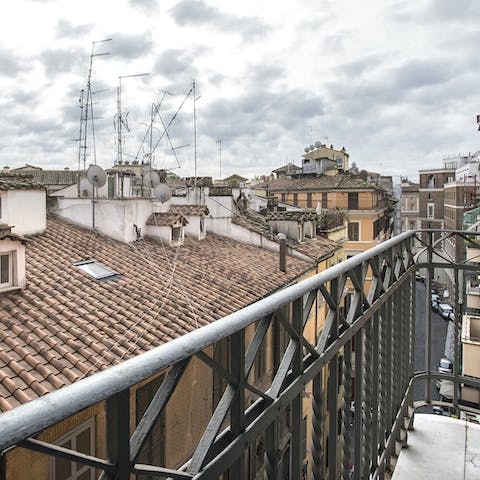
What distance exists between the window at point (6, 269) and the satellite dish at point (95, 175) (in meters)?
4.46

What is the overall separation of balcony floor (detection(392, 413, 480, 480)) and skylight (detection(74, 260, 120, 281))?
5042 mm

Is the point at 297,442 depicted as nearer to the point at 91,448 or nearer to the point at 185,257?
the point at 91,448

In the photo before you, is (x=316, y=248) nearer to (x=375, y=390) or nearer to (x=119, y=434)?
(x=375, y=390)

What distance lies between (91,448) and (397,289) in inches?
104

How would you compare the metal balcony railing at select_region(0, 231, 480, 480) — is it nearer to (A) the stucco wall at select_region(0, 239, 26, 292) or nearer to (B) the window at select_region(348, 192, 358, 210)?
(A) the stucco wall at select_region(0, 239, 26, 292)

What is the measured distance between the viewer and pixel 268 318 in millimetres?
1310

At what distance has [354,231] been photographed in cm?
2530

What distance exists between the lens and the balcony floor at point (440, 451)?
2.96m

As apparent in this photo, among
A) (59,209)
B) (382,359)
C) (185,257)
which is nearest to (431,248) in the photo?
(382,359)

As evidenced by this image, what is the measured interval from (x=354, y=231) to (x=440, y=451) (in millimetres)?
22683

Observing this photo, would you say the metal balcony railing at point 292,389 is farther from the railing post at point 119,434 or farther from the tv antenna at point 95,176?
the tv antenna at point 95,176

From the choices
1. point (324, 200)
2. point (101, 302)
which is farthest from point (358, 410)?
point (324, 200)

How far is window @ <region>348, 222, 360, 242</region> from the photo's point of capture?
82.6ft

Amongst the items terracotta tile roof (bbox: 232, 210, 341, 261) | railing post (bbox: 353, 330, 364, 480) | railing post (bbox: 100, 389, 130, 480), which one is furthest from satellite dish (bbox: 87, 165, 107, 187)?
railing post (bbox: 100, 389, 130, 480)
